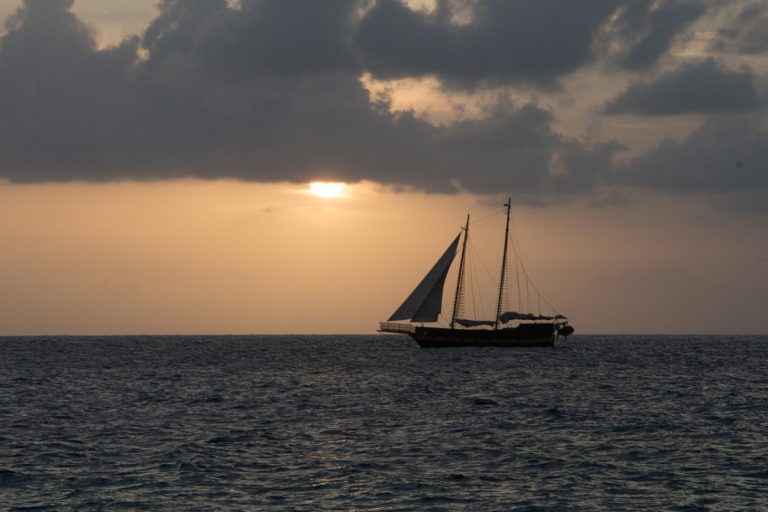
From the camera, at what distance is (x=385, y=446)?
135 ft

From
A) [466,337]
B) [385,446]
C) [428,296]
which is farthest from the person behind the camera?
[466,337]

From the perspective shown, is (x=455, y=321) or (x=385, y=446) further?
(x=455, y=321)

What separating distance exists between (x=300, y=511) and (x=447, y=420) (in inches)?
858

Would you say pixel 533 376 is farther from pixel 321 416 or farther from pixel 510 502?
pixel 510 502

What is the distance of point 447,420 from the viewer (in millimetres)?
50219

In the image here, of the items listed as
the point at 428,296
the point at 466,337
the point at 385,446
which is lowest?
the point at 385,446

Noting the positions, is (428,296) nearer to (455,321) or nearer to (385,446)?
(455,321)

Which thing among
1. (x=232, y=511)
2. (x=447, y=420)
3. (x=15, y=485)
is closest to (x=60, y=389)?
(x=447, y=420)

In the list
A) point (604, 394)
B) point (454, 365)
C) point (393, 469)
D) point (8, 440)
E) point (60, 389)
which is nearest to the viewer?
point (393, 469)

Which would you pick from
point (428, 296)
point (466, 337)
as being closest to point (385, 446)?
point (428, 296)

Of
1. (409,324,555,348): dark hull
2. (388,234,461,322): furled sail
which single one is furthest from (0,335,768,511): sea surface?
(409,324,555,348): dark hull

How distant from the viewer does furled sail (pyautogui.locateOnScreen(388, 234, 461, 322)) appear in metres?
135

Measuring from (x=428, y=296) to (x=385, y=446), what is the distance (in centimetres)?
9415

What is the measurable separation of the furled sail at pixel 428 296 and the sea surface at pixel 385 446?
5679 cm
